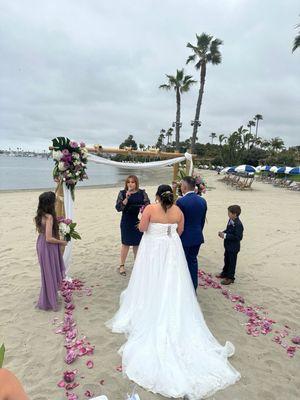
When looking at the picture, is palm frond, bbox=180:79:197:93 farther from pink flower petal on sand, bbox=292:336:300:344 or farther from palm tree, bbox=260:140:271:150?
palm tree, bbox=260:140:271:150

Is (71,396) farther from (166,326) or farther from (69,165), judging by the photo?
(69,165)

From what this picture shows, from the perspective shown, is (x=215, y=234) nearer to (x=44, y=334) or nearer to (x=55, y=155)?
(x=55, y=155)

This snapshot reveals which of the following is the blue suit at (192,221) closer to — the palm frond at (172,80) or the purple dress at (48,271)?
the purple dress at (48,271)

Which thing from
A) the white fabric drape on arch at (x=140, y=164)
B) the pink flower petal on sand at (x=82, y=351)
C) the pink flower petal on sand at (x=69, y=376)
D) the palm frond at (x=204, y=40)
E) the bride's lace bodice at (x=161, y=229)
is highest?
the palm frond at (x=204, y=40)

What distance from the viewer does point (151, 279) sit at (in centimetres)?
438

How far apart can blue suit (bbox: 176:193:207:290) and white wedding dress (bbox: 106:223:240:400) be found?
61 cm

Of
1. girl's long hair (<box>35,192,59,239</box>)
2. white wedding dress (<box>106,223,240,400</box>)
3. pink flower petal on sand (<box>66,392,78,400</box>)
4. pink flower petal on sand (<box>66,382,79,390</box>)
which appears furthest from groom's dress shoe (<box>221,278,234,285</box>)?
pink flower petal on sand (<box>66,392,78,400</box>)

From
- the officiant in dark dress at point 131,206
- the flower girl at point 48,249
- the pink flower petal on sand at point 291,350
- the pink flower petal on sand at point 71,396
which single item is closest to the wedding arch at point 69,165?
the officiant in dark dress at point 131,206

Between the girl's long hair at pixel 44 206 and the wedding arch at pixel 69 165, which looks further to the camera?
the wedding arch at pixel 69 165

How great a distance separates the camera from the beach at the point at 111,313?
347 centimetres

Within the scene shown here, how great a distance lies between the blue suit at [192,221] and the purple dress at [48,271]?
81.1 inches

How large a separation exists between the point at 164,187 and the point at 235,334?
2.28 metres

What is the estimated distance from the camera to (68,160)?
5.75m

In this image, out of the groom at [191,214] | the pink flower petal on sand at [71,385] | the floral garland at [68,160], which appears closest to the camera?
the pink flower petal on sand at [71,385]
